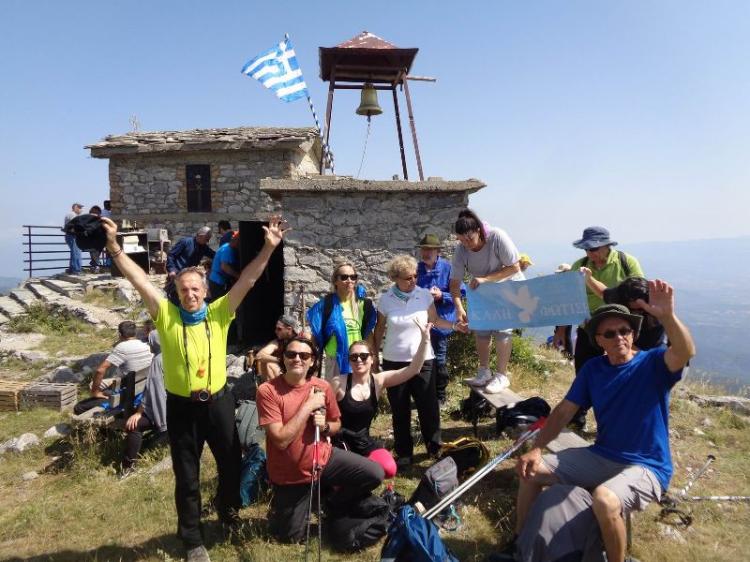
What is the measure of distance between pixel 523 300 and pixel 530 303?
0.09 m

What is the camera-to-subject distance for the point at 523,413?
4.42 meters

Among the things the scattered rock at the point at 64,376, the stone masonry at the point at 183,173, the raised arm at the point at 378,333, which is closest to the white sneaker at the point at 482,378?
the raised arm at the point at 378,333

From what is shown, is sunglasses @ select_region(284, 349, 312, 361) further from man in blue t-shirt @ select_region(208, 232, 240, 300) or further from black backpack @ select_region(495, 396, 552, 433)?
man in blue t-shirt @ select_region(208, 232, 240, 300)

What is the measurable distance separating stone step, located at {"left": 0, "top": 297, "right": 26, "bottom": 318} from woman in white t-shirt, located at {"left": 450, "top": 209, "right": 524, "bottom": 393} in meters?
11.7

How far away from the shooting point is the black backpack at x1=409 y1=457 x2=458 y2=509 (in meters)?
3.53

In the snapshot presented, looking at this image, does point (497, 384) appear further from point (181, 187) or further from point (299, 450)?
point (181, 187)

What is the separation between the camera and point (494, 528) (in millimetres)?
3543

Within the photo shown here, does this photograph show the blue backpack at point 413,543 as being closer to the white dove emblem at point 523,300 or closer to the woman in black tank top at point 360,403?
the woman in black tank top at point 360,403

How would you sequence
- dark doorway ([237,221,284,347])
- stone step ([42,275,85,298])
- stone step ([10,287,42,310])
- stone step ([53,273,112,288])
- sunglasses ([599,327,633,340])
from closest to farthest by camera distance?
sunglasses ([599,327,633,340]), dark doorway ([237,221,284,347]), stone step ([10,287,42,310]), stone step ([42,275,85,298]), stone step ([53,273,112,288])

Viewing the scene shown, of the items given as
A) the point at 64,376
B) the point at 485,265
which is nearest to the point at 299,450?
the point at 485,265

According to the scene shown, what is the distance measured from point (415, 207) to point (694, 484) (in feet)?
14.4

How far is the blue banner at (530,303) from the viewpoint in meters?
4.11

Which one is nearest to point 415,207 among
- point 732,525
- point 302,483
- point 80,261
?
point 302,483

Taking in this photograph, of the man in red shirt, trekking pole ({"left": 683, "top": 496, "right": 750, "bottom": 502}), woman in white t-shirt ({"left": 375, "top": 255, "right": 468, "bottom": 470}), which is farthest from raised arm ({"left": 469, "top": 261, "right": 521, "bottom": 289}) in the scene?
trekking pole ({"left": 683, "top": 496, "right": 750, "bottom": 502})
